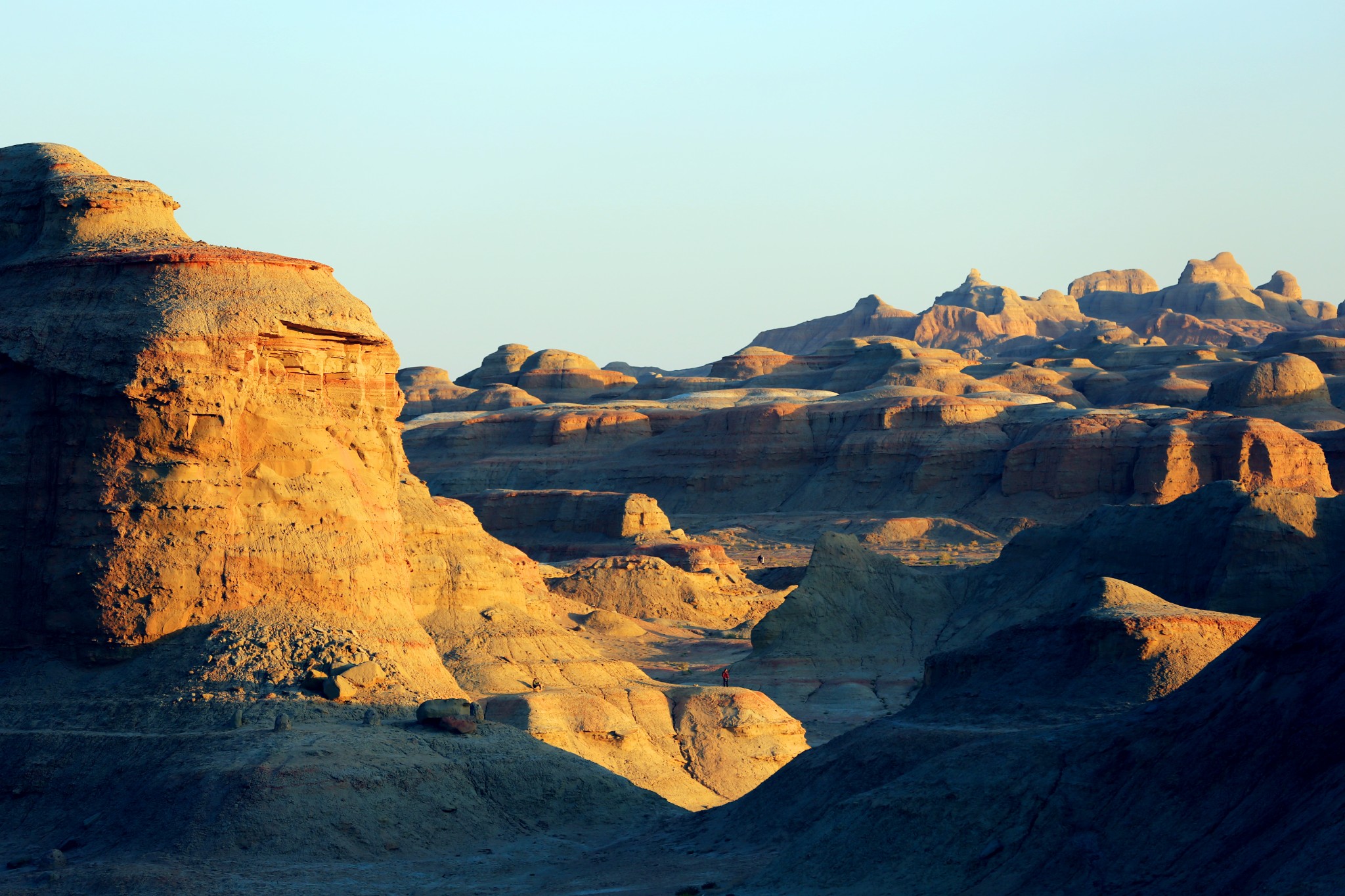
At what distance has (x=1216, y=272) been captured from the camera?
161 metres

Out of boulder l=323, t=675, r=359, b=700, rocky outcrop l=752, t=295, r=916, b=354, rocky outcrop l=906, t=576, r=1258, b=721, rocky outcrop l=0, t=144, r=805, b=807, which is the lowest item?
boulder l=323, t=675, r=359, b=700

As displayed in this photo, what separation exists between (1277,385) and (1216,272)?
9523 centimetres

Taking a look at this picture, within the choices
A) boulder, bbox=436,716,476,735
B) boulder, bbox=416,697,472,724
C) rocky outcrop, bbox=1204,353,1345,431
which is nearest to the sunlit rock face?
boulder, bbox=416,697,472,724

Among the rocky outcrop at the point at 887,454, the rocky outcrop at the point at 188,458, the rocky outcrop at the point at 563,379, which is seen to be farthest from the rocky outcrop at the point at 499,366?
the rocky outcrop at the point at 188,458

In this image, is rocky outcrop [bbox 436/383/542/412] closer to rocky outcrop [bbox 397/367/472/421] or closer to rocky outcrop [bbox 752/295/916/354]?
rocky outcrop [bbox 397/367/472/421]

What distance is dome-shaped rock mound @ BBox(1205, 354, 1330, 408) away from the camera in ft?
235

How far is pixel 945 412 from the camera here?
71062 mm

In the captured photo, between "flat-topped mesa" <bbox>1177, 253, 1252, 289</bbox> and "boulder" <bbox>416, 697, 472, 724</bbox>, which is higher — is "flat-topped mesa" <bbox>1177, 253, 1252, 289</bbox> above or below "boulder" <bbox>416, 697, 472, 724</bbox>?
above

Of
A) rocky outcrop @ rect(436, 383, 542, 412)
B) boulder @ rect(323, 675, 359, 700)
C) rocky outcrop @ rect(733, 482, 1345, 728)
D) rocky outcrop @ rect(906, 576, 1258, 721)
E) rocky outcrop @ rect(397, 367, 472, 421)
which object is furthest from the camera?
rocky outcrop @ rect(397, 367, 472, 421)

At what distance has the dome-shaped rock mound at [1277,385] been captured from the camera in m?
71.7

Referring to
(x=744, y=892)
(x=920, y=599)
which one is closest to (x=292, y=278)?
(x=744, y=892)

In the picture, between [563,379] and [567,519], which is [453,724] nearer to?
[567,519]

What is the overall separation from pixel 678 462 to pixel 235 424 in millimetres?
56802

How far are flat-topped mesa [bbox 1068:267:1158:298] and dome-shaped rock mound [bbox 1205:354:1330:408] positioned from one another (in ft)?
349
